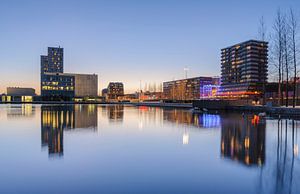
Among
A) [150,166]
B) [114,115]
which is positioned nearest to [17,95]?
[114,115]

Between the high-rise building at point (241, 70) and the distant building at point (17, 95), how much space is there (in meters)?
138

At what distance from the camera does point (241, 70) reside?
151 m

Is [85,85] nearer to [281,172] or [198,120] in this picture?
[198,120]

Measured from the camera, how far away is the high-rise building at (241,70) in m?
142

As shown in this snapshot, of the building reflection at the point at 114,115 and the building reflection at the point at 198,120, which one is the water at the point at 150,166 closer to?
the building reflection at the point at 198,120

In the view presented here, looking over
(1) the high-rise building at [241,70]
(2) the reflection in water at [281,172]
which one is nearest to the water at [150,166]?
(2) the reflection in water at [281,172]

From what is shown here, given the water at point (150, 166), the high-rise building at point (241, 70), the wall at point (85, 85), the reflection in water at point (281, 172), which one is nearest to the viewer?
the reflection in water at point (281, 172)

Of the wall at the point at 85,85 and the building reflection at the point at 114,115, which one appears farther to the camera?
the wall at the point at 85,85

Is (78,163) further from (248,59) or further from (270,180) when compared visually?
(248,59)

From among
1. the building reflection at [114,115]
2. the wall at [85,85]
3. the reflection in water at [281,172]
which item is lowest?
the building reflection at [114,115]

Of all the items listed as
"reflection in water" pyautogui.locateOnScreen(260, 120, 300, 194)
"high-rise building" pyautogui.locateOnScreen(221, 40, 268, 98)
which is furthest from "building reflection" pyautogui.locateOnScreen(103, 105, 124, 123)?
"high-rise building" pyautogui.locateOnScreen(221, 40, 268, 98)

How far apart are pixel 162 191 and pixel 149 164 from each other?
2.03 meters

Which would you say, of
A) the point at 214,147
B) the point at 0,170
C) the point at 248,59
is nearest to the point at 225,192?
the point at 214,147

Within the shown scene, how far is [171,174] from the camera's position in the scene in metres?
6.00
